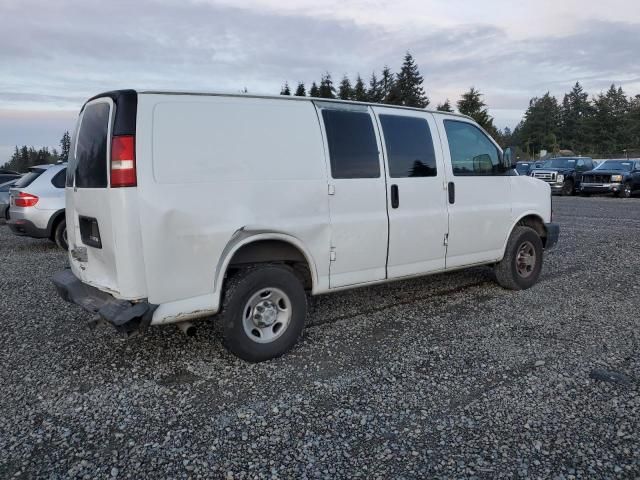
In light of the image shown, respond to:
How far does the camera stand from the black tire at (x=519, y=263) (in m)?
6.18

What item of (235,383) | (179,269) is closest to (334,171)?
(179,269)

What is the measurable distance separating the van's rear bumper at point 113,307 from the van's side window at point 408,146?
101 inches

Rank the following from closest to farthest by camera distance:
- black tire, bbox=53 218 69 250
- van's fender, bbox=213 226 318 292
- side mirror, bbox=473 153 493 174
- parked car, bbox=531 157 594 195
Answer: van's fender, bbox=213 226 318 292 → side mirror, bbox=473 153 493 174 → black tire, bbox=53 218 69 250 → parked car, bbox=531 157 594 195

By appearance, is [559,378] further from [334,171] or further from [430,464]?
[334,171]

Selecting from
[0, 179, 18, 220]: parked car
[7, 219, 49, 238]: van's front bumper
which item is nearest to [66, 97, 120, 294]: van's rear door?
[7, 219, 49, 238]: van's front bumper

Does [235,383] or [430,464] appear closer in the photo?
[430,464]

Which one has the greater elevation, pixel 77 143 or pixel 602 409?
pixel 77 143

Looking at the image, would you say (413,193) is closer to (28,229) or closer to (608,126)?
(28,229)

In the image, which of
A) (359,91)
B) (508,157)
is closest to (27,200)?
(508,157)

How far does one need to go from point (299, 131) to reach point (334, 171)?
0.46 meters

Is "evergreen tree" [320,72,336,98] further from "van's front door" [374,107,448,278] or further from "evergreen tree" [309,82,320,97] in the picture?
"van's front door" [374,107,448,278]

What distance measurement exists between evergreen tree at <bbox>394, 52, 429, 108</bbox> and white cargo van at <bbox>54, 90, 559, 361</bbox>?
191ft

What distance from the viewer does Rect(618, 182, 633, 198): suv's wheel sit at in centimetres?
2291

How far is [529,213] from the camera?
20.7 ft
